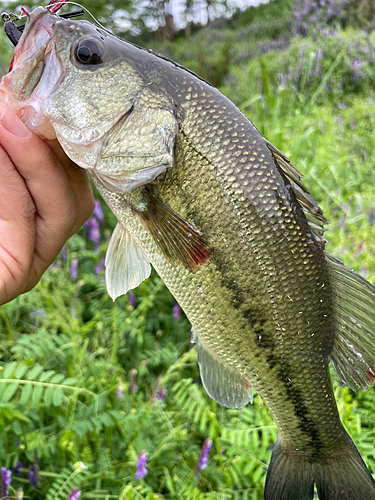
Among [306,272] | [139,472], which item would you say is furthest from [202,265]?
[139,472]

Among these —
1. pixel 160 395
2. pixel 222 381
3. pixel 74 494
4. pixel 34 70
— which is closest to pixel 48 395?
pixel 74 494

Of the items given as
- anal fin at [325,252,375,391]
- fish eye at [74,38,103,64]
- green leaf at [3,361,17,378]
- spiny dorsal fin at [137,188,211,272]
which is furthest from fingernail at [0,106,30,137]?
anal fin at [325,252,375,391]

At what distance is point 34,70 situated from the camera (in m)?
1.11

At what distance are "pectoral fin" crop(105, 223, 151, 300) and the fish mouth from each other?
0.45 meters

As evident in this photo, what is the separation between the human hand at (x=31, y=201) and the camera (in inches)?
46.7

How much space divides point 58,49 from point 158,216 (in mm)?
532

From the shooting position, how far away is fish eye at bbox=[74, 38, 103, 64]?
1152 millimetres

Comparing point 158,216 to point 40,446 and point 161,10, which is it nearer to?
point 40,446

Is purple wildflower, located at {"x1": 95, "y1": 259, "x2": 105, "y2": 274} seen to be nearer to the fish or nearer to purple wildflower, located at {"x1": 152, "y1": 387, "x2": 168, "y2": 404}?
purple wildflower, located at {"x1": 152, "y1": 387, "x2": 168, "y2": 404}

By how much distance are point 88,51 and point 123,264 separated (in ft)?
2.15

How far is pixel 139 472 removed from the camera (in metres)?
1.51

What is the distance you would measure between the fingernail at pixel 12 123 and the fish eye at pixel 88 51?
0.79ft

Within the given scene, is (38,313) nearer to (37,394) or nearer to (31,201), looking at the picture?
(37,394)

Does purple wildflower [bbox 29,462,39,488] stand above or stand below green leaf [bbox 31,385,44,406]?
below
